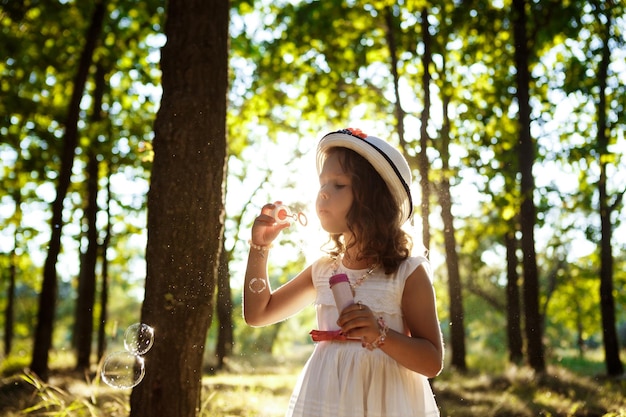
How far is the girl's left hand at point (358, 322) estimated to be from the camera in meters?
1.89

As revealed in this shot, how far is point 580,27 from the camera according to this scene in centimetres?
1039

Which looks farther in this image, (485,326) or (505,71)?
(485,326)

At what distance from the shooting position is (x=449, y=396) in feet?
27.0

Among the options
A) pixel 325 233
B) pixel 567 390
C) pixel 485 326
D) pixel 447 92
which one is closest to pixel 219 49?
pixel 325 233

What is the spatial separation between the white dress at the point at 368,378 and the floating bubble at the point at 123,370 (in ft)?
4.86

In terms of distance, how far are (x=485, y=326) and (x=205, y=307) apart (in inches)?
1479

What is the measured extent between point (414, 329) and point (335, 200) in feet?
1.67

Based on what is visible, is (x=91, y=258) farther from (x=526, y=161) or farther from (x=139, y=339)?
(x=139, y=339)

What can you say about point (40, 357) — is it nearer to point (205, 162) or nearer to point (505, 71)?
point (205, 162)

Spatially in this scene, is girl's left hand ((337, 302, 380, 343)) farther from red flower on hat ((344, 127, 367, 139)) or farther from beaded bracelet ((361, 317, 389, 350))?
red flower on hat ((344, 127, 367, 139))

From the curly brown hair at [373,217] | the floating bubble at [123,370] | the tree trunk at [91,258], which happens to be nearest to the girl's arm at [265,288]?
the curly brown hair at [373,217]

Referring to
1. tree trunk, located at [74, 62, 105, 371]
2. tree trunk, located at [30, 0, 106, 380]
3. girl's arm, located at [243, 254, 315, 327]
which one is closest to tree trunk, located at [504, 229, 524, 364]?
girl's arm, located at [243, 254, 315, 327]

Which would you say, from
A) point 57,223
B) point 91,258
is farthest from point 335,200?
point 91,258

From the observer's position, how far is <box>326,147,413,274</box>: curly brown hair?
2.28m
